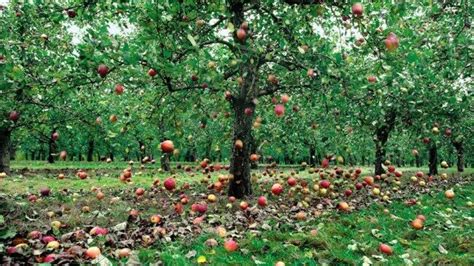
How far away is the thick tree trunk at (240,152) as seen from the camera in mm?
10523

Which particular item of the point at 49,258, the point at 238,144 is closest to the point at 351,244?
the point at 49,258

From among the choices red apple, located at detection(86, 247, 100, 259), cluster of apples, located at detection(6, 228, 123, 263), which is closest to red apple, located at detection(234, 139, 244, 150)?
cluster of apples, located at detection(6, 228, 123, 263)

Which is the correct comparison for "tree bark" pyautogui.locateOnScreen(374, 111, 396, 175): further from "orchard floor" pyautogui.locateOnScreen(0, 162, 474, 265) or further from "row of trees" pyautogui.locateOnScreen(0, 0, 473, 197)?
"orchard floor" pyautogui.locateOnScreen(0, 162, 474, 265)

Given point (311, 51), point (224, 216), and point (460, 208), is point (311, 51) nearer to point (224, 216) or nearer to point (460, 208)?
point (224, 216)

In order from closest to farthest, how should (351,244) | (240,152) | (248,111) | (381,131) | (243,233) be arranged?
(351,244)
(243,233)
(248,111)
(240,152)
(381,131)

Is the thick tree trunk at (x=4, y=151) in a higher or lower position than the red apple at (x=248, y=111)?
lower

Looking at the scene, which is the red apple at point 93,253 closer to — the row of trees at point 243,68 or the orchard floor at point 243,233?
the orchard floor at point 243,233

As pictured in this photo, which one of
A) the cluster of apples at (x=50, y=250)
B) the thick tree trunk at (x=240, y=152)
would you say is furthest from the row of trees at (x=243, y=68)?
the cluster of apples at (x=50, y=250)

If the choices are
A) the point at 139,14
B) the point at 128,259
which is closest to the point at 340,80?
the point at 128,259

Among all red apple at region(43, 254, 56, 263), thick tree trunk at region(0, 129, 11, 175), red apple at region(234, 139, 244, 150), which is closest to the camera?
red apple at region(43, 254, 56, 263)

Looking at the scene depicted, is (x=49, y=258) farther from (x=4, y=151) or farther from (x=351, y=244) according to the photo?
(x=4, y=151)

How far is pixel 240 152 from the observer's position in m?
10.5

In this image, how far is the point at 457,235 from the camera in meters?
6.35

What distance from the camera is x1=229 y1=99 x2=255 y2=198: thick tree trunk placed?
34.5 feet
